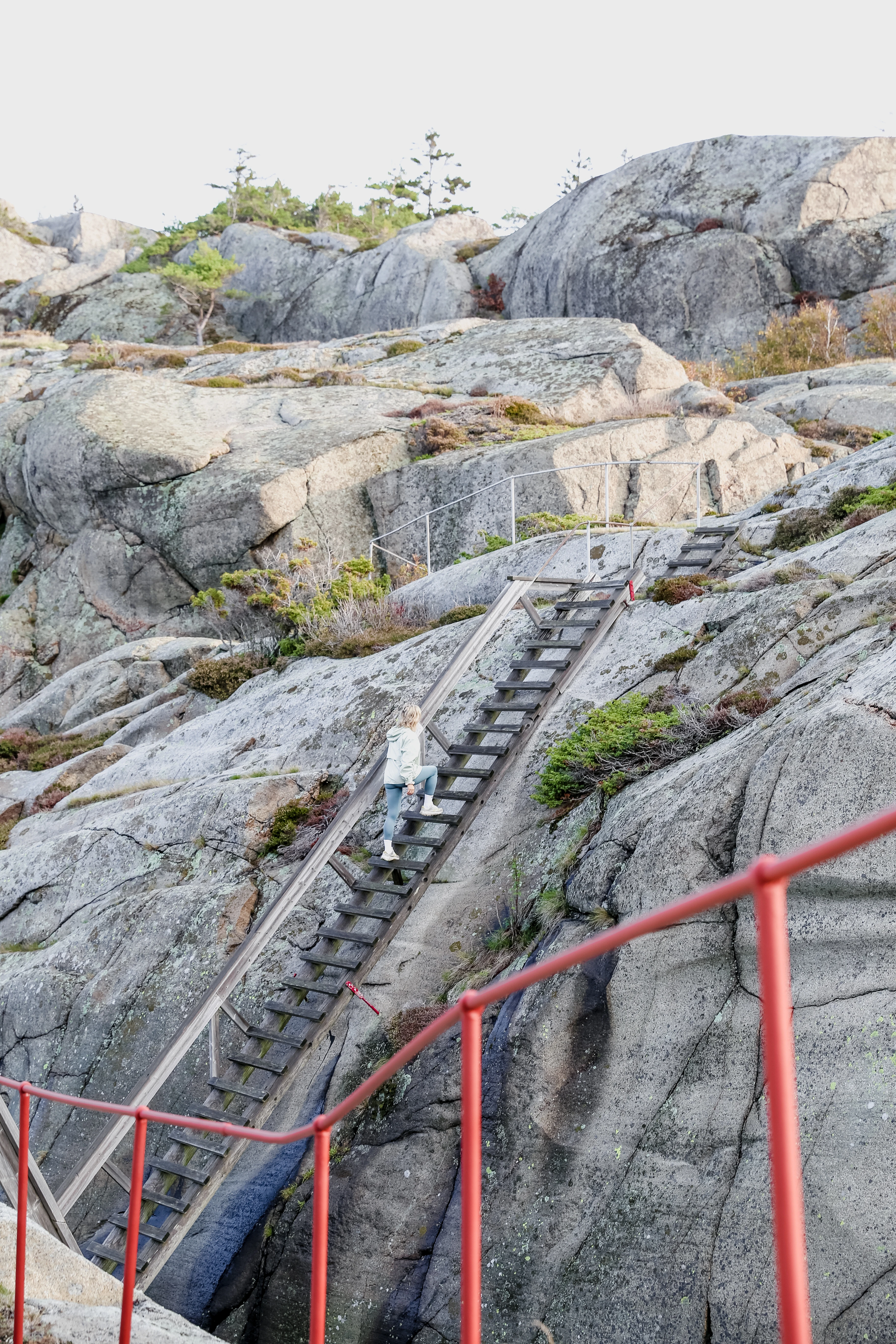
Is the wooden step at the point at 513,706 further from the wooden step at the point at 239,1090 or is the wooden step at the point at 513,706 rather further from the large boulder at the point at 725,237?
the large boulder at the point at 725,237

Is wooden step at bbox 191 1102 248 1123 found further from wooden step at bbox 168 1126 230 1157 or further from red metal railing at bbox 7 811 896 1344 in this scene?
red metal railing at bbox 7 811 896 1344

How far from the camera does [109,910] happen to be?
14062 millimetres

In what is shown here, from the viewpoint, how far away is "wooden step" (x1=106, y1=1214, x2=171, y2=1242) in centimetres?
956

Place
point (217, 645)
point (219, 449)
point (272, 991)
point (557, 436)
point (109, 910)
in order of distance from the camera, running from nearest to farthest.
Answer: point (272, 991) < point (109, 910) < point (217, 645) < point (557, 436) < point (219, 449)

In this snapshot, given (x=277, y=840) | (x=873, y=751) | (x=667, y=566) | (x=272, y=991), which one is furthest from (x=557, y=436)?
(x=873, y=751)

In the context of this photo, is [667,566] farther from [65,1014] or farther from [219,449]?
[219,449]

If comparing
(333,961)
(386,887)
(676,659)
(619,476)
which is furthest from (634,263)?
(333,961)

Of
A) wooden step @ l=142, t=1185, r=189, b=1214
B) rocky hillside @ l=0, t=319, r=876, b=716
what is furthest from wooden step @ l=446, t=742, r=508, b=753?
rocky hillside @ l=0, t=319, r=876, b=716

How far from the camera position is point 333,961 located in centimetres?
1110

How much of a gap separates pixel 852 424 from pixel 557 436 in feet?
27.0

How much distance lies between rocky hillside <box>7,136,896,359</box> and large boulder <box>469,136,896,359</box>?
6 centimetres

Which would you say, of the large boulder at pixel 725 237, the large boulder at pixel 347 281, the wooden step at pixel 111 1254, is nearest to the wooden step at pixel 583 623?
the wooden step at pixel 111 1254

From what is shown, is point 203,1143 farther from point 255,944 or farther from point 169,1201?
point 255,944

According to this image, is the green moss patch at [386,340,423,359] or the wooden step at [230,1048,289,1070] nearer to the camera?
the wooden step at [230,1048,289,1070]
